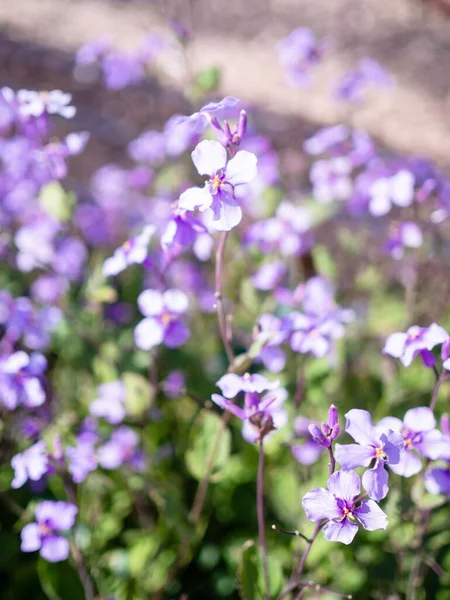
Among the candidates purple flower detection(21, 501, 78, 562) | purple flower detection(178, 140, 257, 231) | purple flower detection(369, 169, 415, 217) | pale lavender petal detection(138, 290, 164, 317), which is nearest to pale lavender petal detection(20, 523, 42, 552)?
purple flower detection(21, 501, 78, 562)

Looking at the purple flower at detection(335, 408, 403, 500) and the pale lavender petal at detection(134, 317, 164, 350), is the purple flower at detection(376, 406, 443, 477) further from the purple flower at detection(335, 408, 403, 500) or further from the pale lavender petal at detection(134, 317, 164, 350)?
the pale lavender petal at detection(134, 317, 164, 350)

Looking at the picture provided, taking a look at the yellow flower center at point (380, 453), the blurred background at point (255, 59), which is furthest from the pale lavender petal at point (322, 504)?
the blurred background at point (255, 59)

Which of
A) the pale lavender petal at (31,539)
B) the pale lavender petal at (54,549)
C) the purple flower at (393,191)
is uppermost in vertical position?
the purple flower at (393,191)

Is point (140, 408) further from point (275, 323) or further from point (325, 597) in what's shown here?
point (325, 597)

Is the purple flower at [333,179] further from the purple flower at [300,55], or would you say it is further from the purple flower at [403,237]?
the purple flower at [300,55]

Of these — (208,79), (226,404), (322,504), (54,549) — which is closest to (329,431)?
(322,504)
